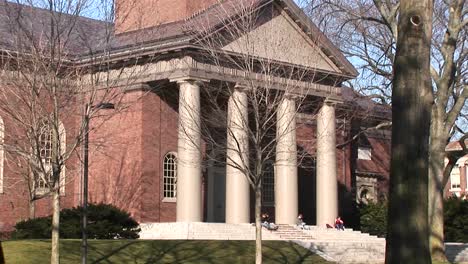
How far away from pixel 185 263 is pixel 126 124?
1415 centimetres

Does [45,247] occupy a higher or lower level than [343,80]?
lower

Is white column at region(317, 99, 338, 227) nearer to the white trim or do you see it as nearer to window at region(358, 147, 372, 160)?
window at region(358, 147, 372, 160)

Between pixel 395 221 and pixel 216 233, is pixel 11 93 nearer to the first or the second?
pixel 216 233

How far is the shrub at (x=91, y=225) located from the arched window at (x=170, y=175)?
6.72m

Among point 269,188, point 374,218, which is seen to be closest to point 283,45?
point 269,188

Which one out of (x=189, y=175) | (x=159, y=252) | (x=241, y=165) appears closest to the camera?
(x=159, y=252)

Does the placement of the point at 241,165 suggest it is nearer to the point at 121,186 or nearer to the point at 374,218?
the point at 121,186

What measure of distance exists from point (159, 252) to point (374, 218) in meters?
23.4

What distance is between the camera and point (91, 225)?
31500 mm

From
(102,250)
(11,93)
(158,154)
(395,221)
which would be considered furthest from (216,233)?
(395,221)

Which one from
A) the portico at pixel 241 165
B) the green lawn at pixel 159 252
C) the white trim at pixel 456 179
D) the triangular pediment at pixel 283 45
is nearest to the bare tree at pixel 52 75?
the green lawn at pixel 159 252

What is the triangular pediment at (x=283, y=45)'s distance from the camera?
28.6 metres

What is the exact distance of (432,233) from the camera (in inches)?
1182

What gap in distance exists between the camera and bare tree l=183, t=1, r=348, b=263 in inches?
978
